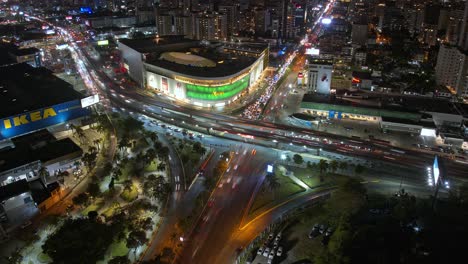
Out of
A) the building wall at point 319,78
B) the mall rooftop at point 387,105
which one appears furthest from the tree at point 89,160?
the building wall at point 319,78

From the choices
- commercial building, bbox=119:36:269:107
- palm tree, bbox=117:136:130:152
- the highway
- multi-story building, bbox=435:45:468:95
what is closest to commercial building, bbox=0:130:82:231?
palm tree, bbox=117:136:130:152

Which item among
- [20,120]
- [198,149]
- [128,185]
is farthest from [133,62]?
[128,185]

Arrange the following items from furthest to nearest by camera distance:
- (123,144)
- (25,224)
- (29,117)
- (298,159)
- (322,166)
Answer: (29,117)
(123,144)
(298,159)
(322,166)
(25,224)

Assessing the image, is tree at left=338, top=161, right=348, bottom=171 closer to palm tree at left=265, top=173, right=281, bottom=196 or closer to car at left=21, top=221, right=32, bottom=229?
palm tree at left=265, top=173, right=281, bottom=196

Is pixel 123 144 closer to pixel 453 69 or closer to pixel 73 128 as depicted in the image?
pixel 73 128

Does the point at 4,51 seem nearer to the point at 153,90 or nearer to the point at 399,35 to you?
the point at 153,90
